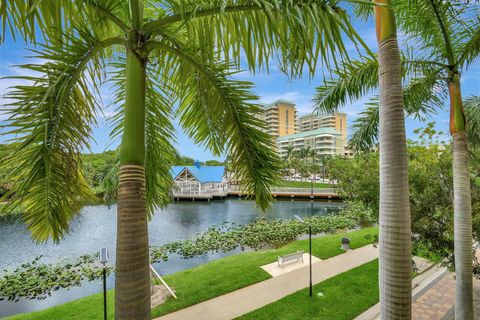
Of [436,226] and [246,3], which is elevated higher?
[246,3]

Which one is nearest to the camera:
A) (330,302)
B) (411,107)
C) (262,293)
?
(411,107)

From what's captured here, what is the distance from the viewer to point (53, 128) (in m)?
2.69

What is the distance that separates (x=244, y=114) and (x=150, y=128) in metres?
1.60

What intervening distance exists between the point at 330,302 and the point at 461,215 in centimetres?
487

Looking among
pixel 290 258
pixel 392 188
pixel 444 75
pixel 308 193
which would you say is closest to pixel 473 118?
pixel 444 75

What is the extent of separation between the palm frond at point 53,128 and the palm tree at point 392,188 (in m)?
2.47

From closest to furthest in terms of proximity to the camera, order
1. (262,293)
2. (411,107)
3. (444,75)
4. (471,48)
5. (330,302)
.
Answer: (471,48) < (444,75) < (411,107) < (330,302) < (262,293)

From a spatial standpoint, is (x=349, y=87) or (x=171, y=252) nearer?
(x=349, y=87)

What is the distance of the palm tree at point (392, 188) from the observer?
8.31ft

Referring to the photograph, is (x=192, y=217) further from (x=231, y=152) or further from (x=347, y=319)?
(x=231, y=152)

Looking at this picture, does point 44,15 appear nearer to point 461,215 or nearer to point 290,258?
point 461,215

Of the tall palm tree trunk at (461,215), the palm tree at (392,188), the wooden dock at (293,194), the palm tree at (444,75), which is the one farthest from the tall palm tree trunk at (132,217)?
the wooden dock at (293,194)

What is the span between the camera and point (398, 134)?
2.67m

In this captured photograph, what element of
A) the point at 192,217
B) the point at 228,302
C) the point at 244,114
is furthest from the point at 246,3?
the point at 192,217
